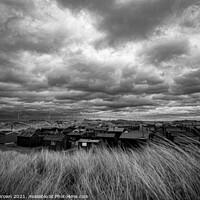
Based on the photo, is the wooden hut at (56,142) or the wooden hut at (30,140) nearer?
the wooden hut at (56,142)

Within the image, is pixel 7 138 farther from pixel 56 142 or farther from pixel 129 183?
pixel 129 183

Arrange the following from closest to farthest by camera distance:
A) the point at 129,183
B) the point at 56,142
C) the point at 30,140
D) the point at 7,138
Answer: the point at 129,183 → the point at 56,142 → the point at 30,140 → the point at 7,138

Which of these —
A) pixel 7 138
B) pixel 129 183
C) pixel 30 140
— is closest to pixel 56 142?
pixel 30 140

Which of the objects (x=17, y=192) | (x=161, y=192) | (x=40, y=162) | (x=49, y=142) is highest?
(x=161, y=192)

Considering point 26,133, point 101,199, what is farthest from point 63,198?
point 26,133

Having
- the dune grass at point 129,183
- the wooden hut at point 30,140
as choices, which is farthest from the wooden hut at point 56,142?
the dune grass at point 129,183

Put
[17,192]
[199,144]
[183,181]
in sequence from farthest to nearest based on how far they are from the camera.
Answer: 1. [199,144]
2. [17,192]
3. [183,181]

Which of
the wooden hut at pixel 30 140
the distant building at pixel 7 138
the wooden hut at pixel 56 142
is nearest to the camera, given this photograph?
the wooden hut at pixel 56 142

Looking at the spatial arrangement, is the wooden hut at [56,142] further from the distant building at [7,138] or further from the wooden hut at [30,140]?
the distant building at [7,138]

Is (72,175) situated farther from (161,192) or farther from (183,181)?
(183,181)

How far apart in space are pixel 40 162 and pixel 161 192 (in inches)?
170

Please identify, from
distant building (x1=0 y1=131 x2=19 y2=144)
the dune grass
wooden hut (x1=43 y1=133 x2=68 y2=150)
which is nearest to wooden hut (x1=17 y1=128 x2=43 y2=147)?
wooden hut (x1=43 y1=133 x2=68 y2=150)

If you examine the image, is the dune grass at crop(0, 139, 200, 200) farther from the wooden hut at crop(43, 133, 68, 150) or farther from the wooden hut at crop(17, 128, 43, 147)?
the wooden hut at crop(17, 128, 43, 147)

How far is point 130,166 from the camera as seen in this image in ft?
11.3
